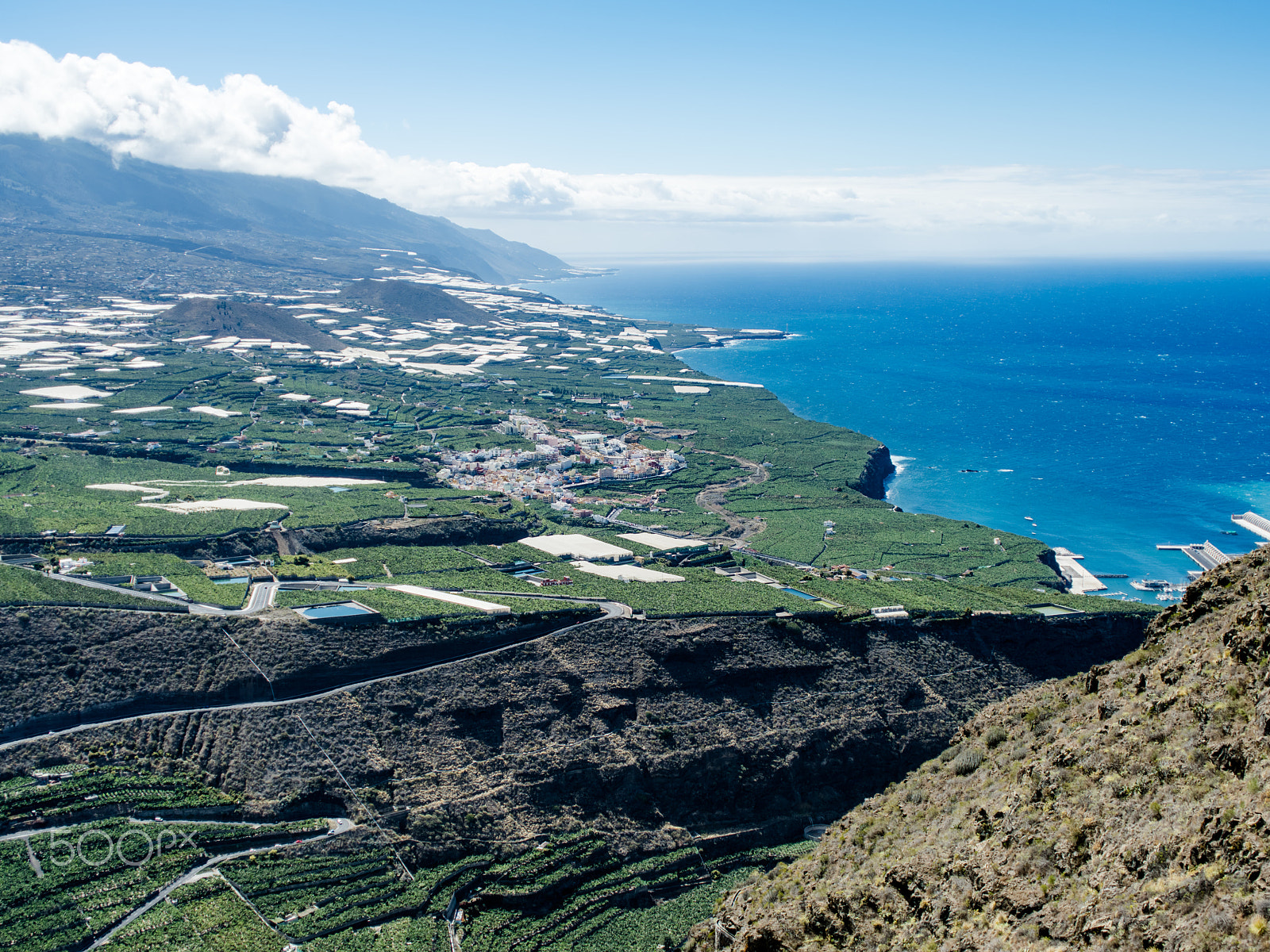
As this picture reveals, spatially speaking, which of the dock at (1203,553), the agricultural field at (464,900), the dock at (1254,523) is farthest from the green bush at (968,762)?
the dock at (1254,523)

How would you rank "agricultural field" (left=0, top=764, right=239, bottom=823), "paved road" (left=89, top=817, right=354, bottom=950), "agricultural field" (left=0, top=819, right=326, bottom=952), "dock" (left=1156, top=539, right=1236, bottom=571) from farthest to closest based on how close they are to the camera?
"dock" (left=1156, top=539, right=1236, bottom=571), "agricultural field" (left=0, top=764, right=239, bottom=823), "paved road" (left=89, top=817, right=354, bottom=950), "agricultural field" (left=0, top=819, right=326, bottom=952)

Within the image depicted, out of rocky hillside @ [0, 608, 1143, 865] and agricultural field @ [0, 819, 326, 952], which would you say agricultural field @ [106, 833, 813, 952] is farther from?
rocky hillside @ [0, 608, 1143, 865]

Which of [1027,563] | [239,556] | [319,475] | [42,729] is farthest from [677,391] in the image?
[42,729]

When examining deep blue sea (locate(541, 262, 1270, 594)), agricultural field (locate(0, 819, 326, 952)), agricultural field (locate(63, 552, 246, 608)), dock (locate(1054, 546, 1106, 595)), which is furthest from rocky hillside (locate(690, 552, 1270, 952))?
deep blue sea (locate(541, 262, 1270, 594))

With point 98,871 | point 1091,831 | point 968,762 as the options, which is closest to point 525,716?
point 98,871

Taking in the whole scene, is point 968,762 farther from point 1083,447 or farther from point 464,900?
point 1083,447

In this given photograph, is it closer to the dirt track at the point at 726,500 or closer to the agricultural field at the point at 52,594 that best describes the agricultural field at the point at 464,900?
the agricultural field at the point at 52,594

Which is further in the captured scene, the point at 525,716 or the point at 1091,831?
the point at 525,716

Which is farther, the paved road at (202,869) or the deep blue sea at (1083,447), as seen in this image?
the deep blue sea at (1083,447)
